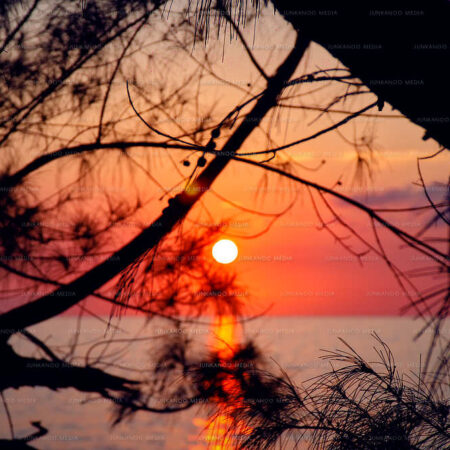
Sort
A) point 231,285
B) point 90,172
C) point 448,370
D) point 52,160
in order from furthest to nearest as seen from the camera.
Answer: point 231,285 → point 90,172 → point 52,160 → point 448,370

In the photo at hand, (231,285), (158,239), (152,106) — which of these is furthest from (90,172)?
(158,239)

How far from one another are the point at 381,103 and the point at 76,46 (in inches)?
51.4

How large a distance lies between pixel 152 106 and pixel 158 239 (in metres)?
0.78

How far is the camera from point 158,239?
40.4 inches

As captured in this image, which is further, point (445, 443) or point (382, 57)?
point (445, 443)

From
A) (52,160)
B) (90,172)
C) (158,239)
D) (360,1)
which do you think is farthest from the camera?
(90,172)

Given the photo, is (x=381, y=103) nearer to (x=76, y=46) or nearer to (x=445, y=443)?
(x=445, y=443)

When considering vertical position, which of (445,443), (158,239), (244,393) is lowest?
(445,443)

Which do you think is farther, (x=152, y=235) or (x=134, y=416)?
(x=134, y=416)

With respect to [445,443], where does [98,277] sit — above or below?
above

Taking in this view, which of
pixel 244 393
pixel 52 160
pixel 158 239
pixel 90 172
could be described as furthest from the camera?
pixel 90 172

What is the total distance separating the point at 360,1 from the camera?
69 cm

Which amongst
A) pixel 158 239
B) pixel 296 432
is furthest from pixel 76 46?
pixel 296 432

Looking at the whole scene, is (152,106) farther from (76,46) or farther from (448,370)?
(448,370)
